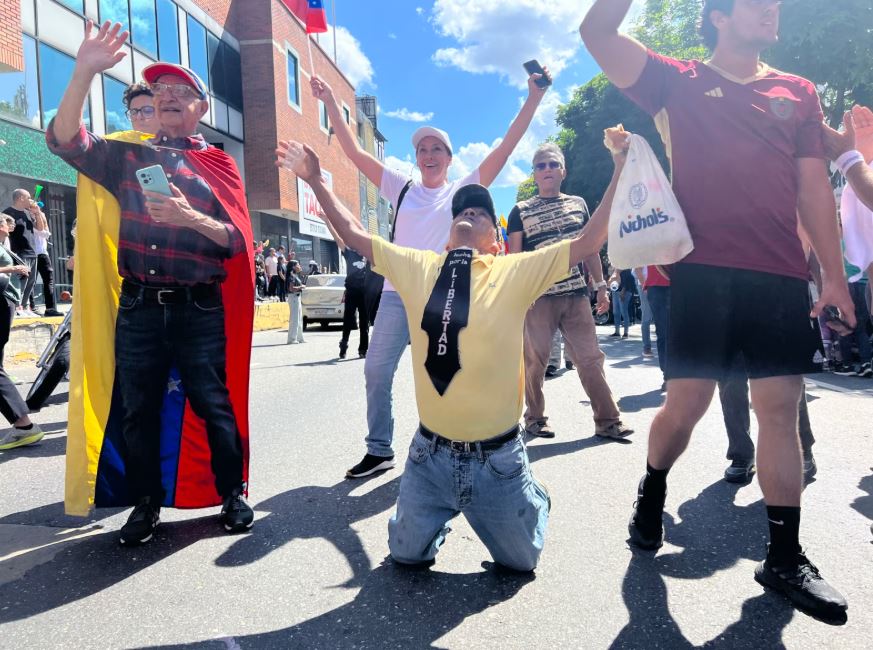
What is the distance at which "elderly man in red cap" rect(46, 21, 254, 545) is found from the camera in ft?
8.98

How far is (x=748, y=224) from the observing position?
2.25 meters

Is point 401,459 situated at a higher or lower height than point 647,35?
lower

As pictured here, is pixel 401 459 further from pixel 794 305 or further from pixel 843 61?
pixel 843 61

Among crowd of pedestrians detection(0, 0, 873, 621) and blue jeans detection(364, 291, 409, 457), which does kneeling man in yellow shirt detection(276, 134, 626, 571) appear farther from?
blue jeans detection(364, 291, 409, 457)

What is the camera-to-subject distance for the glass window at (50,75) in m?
15.2

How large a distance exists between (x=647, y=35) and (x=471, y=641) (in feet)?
94.1

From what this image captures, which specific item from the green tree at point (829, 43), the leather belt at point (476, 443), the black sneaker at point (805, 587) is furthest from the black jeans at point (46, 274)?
the green tree at point (829, 43)

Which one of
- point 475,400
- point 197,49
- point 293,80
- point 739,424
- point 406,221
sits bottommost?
point 739,424

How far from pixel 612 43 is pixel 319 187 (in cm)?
127

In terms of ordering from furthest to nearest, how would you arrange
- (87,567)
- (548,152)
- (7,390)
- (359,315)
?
(359,315) → (548,152) → (7,390) → (87,567)

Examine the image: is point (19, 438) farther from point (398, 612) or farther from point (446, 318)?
point (446, 318)

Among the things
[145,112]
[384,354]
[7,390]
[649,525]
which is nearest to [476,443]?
[649,525]

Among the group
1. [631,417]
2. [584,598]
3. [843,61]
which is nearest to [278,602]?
[584,598]

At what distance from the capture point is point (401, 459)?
4.12 m
